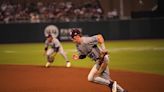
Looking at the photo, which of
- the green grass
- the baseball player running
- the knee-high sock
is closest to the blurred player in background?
the green grass

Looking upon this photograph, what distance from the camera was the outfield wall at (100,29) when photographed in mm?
29781

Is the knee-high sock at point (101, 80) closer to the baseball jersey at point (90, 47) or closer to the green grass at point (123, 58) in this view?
the baseball jersey at point (90, 47)

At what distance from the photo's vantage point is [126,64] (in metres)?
18.5

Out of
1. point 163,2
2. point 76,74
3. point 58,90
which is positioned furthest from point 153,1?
point 58,90

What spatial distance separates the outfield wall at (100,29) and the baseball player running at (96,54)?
19.6 metres

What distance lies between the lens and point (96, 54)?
33.9 feet

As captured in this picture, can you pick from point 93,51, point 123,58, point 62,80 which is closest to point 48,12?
point 123,58

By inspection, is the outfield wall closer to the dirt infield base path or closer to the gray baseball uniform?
the dirt infield base path

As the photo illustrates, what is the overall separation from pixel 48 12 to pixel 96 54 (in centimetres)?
2122

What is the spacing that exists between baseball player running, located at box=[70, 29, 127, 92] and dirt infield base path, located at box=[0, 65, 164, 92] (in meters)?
1.38

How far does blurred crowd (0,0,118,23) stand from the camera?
3067 centimetres

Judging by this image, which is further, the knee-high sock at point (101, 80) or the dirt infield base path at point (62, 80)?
the dirt infield base path at point (62, 80)

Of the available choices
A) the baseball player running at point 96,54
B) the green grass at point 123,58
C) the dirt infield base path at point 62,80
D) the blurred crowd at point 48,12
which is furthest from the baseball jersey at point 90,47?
the blurred crowd at point 48,12

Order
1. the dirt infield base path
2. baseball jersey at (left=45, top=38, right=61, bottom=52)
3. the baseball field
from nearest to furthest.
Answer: the dirt infield base path
the baseball field
baseball jersey at (left=45, top=38, right=61, bottom=52)
